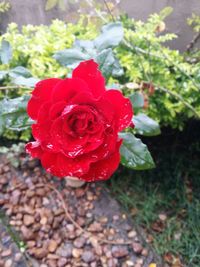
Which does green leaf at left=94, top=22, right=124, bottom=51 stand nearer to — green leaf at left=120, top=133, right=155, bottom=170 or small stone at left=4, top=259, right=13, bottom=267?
green leaf at left=120, top=133, right=155, bottom=170

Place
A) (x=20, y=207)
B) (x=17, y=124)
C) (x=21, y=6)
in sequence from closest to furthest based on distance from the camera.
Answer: (x=17, y=124), (x=20, y=207), (x=21, y=6)

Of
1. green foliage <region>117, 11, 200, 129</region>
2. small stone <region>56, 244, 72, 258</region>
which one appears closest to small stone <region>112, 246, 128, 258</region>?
small stone <region>56, 244, 72, 258</region>

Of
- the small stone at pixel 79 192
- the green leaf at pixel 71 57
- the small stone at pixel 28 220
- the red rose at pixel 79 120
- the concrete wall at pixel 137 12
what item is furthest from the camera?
the concrete wall at pixel 137 12

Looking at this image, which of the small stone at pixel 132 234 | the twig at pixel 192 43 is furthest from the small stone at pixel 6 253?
the twig at pixel 192 43

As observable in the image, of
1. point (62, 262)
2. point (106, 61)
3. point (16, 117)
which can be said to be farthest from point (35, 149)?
point (62, 262)

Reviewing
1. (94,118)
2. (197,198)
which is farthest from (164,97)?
(94,118)

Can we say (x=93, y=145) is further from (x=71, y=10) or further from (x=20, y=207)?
(x=71, y=10)

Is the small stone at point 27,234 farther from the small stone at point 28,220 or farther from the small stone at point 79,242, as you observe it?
the small stone at point 79,242
